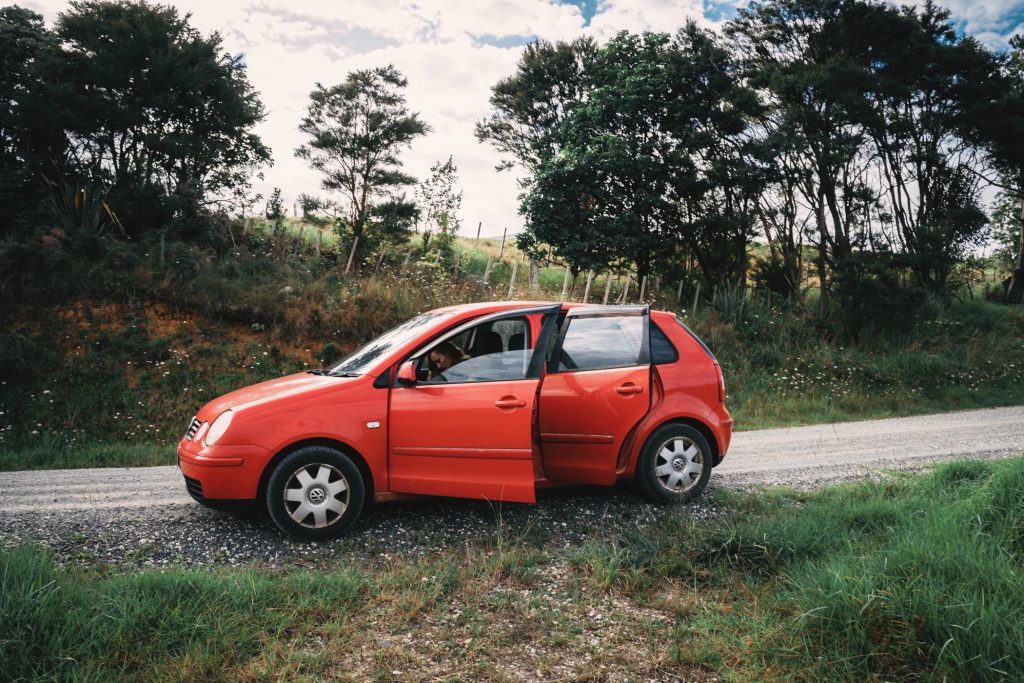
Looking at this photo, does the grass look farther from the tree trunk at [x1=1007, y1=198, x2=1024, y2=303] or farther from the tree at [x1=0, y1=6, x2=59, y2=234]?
the tree trunk at [x1=1007, y1=198, x2=1024, y2=303]

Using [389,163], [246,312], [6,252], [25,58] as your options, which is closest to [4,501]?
[246,312]

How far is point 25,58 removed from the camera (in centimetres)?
1792

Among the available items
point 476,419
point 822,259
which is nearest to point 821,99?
point 822,259

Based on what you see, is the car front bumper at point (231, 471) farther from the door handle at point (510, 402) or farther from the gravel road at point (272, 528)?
the door handle at point (510, 402)

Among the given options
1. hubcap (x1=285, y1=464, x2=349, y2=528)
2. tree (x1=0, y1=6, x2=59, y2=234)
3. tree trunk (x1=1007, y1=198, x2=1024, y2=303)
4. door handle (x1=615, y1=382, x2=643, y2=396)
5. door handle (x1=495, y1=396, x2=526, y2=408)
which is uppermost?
tree (x1=0, y1=6, x2=59, y2=234)

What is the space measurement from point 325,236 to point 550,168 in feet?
26.6

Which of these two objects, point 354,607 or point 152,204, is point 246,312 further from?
point 354,607

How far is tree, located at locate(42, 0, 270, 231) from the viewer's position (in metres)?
17.2

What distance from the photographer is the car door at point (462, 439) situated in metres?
5.04

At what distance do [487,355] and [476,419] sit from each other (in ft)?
1.92

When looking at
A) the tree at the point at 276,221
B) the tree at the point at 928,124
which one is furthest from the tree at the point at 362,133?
the tree at the point at 928,124

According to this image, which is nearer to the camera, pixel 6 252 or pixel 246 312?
pixel 6 252

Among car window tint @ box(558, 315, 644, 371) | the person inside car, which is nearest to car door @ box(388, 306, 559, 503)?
the person inside car

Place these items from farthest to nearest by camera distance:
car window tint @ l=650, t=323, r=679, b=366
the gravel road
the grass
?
1. car window tint @ l=650, t=323, r=679, b=366
2. the gravel road
3. the grass
